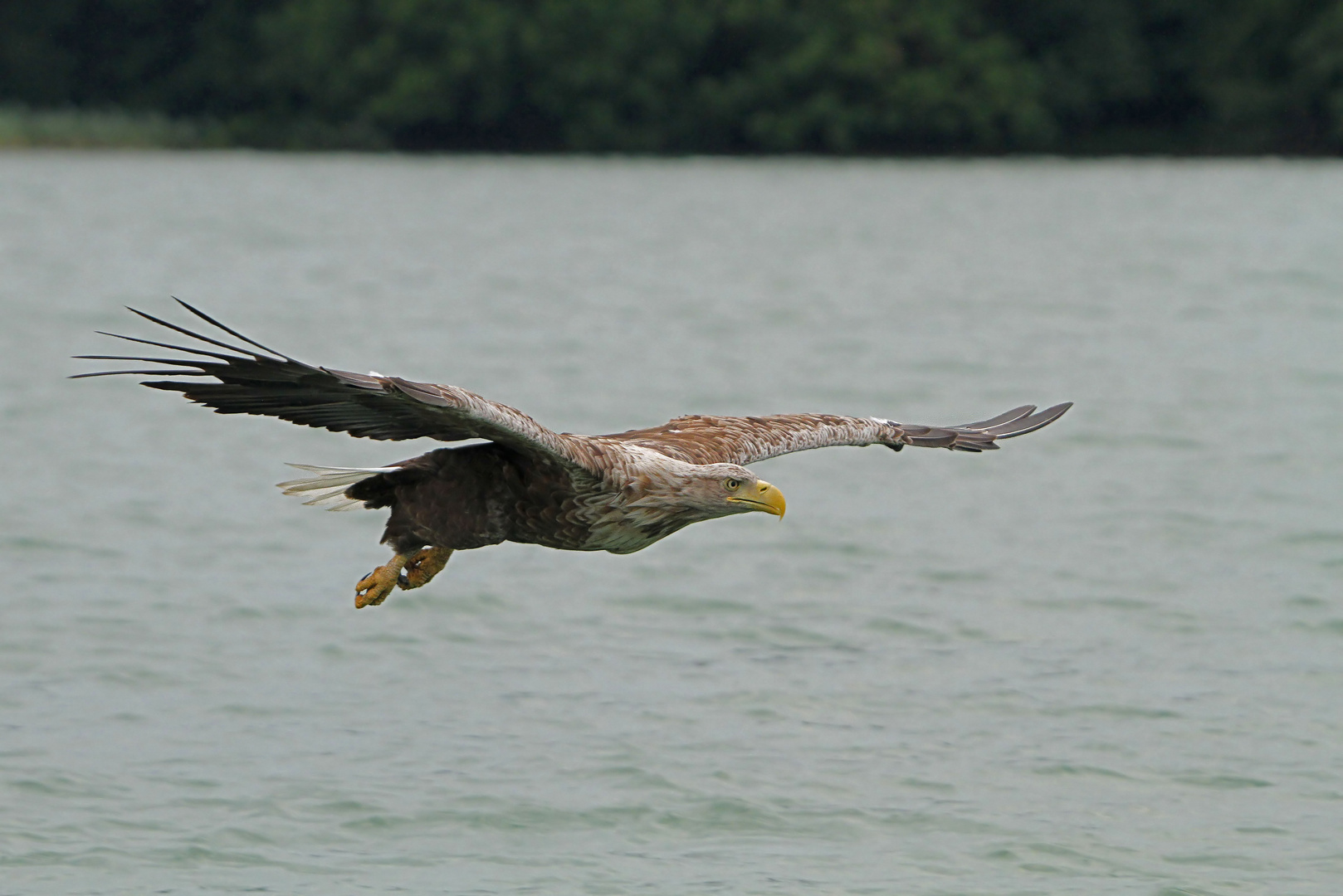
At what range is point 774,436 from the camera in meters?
8.20

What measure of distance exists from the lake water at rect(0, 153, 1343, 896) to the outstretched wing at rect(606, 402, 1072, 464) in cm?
162

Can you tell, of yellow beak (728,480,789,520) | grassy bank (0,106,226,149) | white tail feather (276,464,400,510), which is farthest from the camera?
grassy bank (0,106,226,149)

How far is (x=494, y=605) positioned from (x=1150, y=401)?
9.28 meters

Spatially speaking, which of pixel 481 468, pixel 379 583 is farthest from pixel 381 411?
pixel 379 583

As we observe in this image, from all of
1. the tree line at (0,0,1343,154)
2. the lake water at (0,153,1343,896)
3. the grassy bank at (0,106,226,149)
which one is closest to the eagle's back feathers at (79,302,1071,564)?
the lake water at (0,153,1343,896)

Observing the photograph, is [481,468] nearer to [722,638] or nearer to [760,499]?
[760,499]

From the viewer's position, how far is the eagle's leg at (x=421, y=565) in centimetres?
779

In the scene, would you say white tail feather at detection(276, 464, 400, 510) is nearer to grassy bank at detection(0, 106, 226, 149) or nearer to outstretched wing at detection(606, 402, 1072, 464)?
outstretched wing at detection(606, 402, 1072, 464)

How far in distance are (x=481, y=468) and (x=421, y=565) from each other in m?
0.59

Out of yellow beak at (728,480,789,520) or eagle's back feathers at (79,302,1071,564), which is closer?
eagle's back feathers at (79,302,1071,564)

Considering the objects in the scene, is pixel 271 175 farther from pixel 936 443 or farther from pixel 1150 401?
pixel 936 443

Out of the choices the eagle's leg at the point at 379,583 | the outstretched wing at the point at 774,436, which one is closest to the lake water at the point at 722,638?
the eagle's leg at the point at 379,583

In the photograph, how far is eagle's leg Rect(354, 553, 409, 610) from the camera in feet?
25.3

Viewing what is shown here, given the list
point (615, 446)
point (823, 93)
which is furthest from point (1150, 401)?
point (823, 93)
